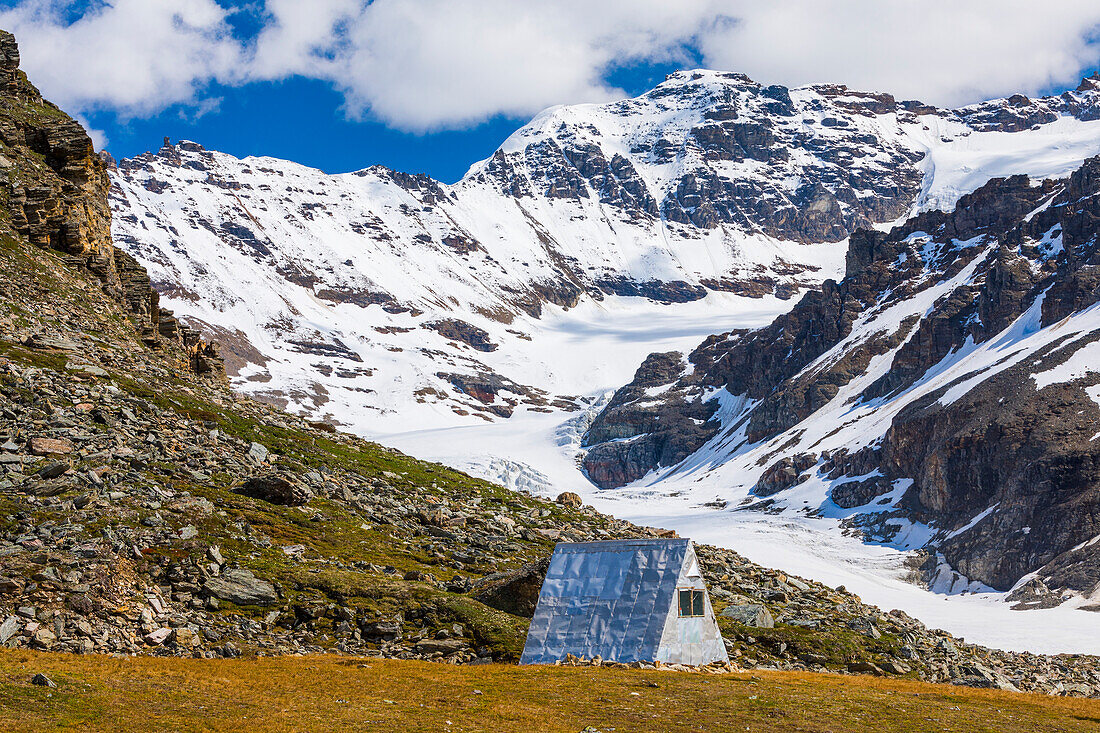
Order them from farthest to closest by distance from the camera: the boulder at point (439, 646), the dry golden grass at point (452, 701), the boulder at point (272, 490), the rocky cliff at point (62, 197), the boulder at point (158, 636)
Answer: the rocky cliff at point (62, 197) → the boulder at point (272, 490) → the boulder at point (439, 646) → the boulder at point (158, 636) → the dry golden grass at point (452, 701)

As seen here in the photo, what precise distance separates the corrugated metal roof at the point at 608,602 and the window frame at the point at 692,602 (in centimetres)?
39

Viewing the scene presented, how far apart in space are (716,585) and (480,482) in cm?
2176

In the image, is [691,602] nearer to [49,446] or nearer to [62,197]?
[49,446]

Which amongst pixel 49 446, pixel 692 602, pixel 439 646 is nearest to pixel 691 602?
pixel 692 602

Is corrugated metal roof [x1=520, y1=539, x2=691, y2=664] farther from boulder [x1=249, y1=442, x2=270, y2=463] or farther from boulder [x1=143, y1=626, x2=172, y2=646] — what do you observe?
boulder [x1=249, y1=442, x2=270, y2=463]

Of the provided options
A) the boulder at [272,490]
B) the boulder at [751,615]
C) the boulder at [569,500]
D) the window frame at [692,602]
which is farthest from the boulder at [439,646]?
the boulder at [569,500]

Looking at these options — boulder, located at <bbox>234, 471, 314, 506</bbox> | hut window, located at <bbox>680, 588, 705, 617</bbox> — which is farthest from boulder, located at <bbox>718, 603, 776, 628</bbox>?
boulder, located at <bbox>234, 471, 314, 506</bbox>

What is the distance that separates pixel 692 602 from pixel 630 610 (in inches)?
96.9

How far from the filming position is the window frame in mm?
38438

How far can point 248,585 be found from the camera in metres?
36.9

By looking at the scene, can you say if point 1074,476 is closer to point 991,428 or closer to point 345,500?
point 991,428

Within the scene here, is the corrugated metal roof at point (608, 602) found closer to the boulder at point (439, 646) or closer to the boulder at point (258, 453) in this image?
the boulder at point (439, 646)

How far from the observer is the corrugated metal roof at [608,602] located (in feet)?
126

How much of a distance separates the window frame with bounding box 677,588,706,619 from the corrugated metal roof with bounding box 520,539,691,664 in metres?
0.39
